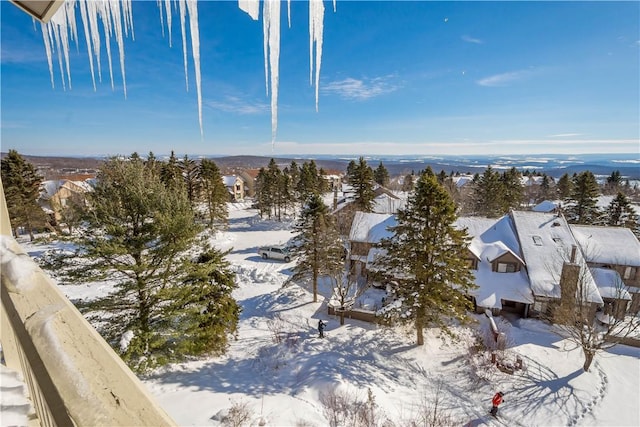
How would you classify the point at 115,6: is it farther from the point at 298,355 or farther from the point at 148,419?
the point at 298,355

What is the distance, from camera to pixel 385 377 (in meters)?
11.3

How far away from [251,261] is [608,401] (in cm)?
2114

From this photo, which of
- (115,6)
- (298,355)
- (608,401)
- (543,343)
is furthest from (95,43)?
(543,343)

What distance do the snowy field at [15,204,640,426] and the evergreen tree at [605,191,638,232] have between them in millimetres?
19048

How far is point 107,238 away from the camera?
27.9ft

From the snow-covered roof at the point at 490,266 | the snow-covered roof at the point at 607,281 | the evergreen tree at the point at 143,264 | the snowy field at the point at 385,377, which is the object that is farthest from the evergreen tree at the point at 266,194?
the snow-covered roof at the point at 607,281

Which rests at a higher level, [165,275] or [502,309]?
[165,275]

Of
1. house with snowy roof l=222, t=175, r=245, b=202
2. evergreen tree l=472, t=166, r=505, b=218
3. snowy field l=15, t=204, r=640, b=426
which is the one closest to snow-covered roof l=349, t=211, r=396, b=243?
snowy field l=15, t=204, r=640, b=426

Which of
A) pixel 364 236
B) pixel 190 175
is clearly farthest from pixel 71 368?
pixel 190 175

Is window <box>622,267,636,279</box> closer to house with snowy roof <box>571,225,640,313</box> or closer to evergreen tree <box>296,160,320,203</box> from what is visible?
house with snowy roof <box>571,225,640,313</box>

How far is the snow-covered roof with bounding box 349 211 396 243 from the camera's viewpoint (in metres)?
22.6

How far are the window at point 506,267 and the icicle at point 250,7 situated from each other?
20.5 metres

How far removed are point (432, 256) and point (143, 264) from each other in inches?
448

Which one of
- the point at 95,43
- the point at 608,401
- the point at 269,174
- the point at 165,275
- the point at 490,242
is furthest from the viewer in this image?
the point at 269,174
